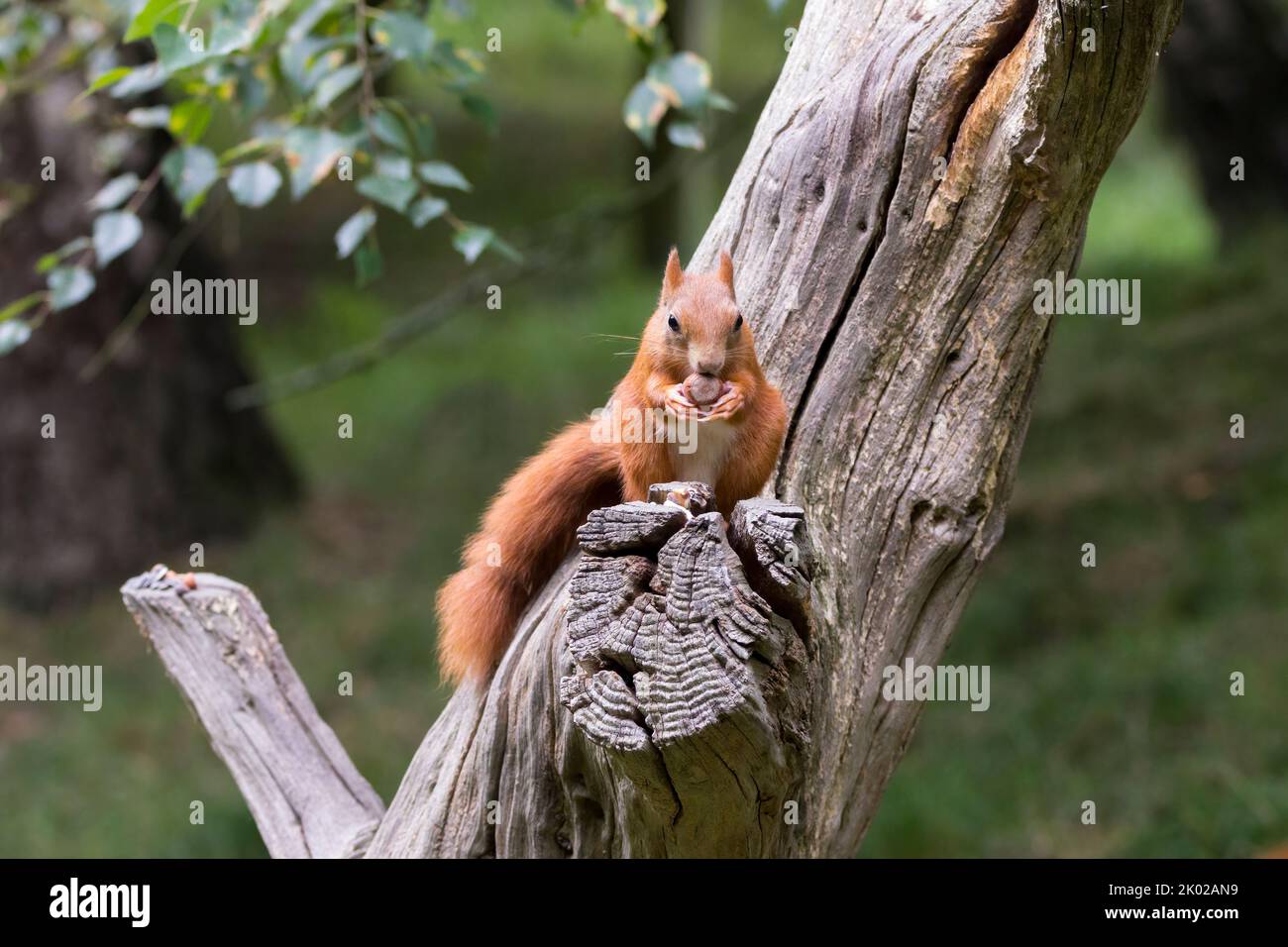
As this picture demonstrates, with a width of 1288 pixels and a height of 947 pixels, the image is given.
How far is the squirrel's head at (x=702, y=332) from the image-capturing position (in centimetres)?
293

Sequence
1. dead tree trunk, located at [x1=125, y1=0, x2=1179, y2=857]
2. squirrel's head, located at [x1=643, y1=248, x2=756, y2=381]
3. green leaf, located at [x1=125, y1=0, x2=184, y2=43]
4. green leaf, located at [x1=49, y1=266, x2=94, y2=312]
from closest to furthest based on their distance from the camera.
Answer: dead tree trunk, located at [x1=125, y1=0, x2=1179, y2=857]
squirrel's head, located at [x1=643, y1=248, x2=756, y2=381]
green leaf, located at [x1=125, y1=0, x2=184, y2=43]
green leaf, located at [x1=49, y1=266, x2=94, y2=312]

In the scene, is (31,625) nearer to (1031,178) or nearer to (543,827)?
(543,827)

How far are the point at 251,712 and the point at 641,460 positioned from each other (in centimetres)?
156

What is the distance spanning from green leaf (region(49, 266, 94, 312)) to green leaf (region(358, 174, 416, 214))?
92cm

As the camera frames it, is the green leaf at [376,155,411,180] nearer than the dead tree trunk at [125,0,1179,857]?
No

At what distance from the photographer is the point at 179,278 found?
26.0 ft

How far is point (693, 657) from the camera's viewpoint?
7.38 feet

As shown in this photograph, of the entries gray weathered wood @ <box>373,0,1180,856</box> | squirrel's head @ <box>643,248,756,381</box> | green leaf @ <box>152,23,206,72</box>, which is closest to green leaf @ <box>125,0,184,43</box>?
green leaf @ <box>152,23,206,72</box>

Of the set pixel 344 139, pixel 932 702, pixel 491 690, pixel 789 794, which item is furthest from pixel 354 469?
pixel 789 794

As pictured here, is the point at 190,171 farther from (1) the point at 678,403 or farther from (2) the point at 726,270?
(1) the point at 678,403

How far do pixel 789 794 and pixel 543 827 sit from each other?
2.13ft

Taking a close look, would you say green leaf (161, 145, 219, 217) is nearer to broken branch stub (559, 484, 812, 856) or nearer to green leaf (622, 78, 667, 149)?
green leaf (622, 78, 667, 149)

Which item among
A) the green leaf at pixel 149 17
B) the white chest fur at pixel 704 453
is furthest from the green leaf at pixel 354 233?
the white chest fur at pixel 704 453

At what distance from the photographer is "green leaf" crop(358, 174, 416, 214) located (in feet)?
11.8
